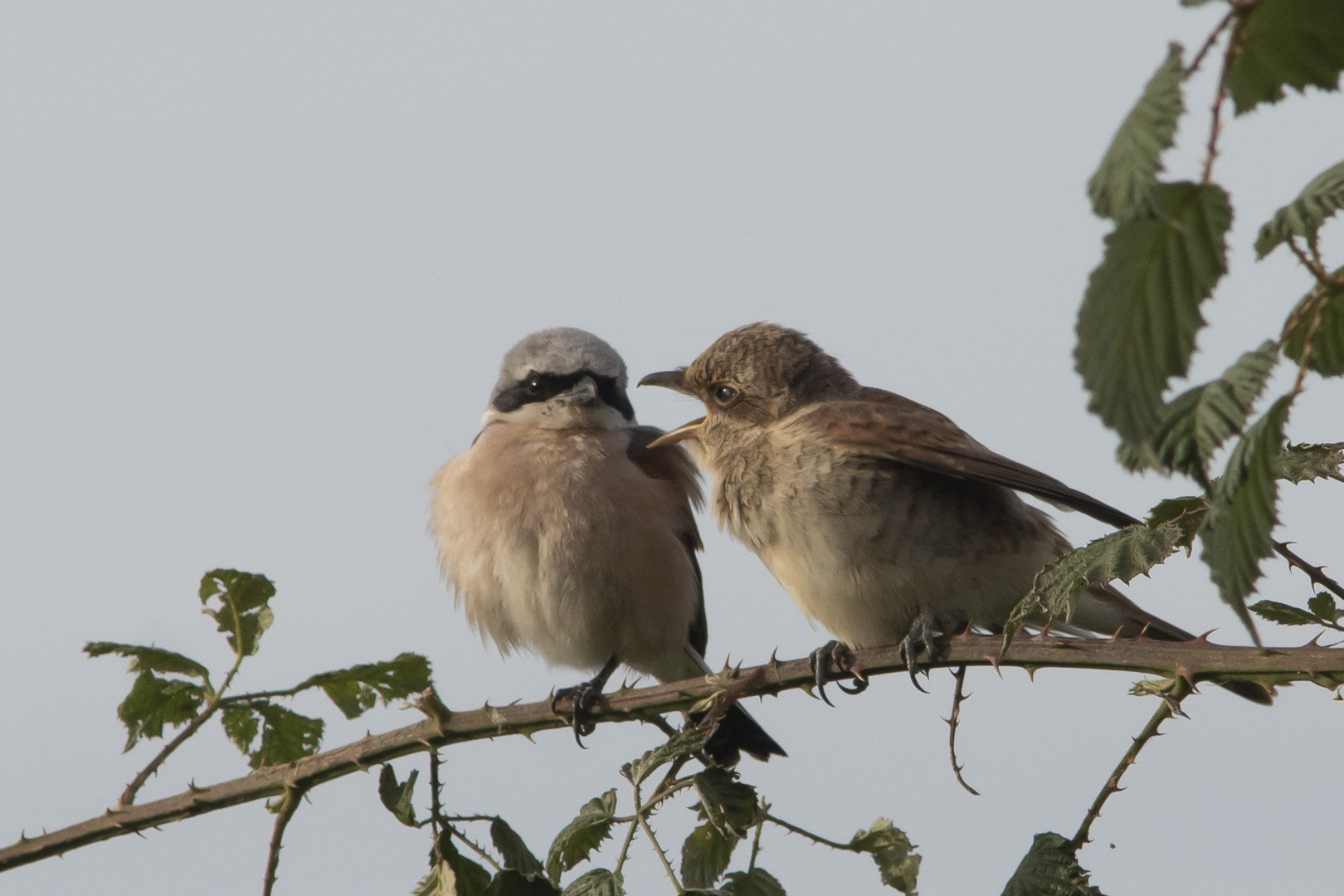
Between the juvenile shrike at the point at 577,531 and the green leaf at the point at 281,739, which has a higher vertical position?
the juvenile shrike at the point at 577,531

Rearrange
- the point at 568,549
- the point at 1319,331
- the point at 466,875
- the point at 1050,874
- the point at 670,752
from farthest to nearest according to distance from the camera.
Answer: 1. the point at 568,549
2. the point at 466,875
3. the point at 670,752
4. the point at 1050,874
5. the point at 1319,331

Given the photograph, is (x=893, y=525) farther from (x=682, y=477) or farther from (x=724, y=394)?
(x=682, y=477)

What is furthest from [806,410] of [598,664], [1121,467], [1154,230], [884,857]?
[1154,230]

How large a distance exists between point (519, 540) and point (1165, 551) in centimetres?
350

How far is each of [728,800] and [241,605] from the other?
4.32ft

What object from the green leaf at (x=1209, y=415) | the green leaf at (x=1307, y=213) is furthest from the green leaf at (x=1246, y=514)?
the green leaf at (x=1307, y=213)

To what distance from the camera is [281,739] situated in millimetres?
3625

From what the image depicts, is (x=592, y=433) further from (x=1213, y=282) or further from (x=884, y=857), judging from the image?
(x=1213, y=282)

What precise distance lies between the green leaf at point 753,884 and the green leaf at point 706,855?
0.11m

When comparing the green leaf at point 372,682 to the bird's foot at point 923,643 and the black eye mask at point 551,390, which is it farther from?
the black eye mask at point 551,390

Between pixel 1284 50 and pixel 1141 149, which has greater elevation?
pixel 1284 50

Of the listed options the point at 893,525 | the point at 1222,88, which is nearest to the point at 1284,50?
the point at 1222,88

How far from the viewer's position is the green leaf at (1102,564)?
2.44 metres

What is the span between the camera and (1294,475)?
2.52 metres
